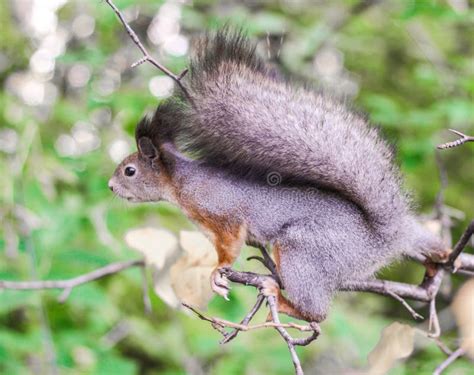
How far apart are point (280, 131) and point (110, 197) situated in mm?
1048

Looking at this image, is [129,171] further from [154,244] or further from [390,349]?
[390,349]

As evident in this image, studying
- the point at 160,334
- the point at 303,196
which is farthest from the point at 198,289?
the point at 160,334

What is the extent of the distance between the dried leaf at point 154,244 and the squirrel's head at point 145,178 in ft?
0.56

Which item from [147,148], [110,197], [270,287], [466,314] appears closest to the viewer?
[466,314]

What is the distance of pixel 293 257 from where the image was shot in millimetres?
1414

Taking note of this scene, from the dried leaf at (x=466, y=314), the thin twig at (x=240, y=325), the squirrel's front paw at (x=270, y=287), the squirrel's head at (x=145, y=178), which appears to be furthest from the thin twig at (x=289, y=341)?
the squirrel's head at (x=145, y=178)

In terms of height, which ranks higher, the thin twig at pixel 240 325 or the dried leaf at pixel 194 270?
the thin twig at pixel 240 325

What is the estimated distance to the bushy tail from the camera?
1340mm

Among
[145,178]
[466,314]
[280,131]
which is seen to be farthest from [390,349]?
[145,178]

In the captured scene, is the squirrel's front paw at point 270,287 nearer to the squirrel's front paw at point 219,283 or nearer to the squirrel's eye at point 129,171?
the squirrel's front paw at point 219,283

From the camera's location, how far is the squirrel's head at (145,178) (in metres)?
1.63

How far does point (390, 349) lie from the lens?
4.02ft

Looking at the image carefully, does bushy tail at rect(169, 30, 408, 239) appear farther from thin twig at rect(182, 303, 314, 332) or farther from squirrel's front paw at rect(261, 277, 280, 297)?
thin twig at rect(182, 303, 314, 332)

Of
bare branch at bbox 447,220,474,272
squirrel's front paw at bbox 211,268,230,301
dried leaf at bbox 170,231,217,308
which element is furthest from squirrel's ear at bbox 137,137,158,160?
bare branch at bbox 447,220,474,272
